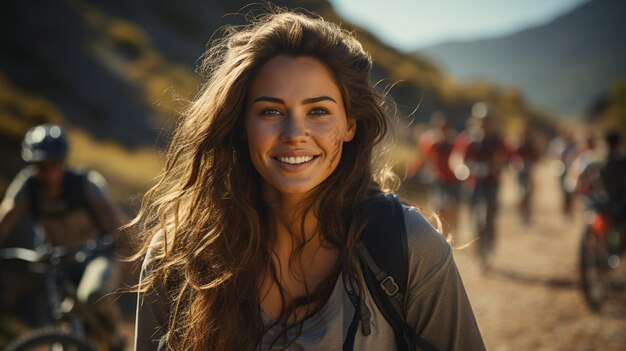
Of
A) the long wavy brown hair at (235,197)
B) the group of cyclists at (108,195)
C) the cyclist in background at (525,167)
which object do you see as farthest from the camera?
the cyclist in background at (525,167)

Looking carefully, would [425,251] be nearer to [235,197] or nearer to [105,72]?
[235,197]

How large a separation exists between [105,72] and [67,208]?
1685 centimetres

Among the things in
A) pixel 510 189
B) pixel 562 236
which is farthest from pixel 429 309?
pixel 510 189

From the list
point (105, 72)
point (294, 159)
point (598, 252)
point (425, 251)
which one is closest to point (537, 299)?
point (598, 252)

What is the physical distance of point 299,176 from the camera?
188cm

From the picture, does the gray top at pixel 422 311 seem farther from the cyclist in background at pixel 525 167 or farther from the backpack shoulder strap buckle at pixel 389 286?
the cyclist in background at pixel 525 167

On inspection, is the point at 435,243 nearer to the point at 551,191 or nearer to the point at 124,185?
the point at 124,185

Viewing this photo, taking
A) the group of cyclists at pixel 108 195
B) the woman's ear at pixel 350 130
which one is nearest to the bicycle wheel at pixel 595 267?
the group of cyclists at pixel 108 195

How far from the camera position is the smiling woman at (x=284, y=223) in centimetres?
170

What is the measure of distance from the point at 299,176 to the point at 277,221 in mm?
264

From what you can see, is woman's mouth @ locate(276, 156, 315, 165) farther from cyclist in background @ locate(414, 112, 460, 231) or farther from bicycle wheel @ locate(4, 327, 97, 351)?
cyclist in background @ locate(414, 112, 460, 231)

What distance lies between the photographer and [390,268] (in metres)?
1.66

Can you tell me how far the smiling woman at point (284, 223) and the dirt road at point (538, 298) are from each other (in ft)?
13.7

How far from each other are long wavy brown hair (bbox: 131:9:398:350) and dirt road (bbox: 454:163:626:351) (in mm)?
4191
